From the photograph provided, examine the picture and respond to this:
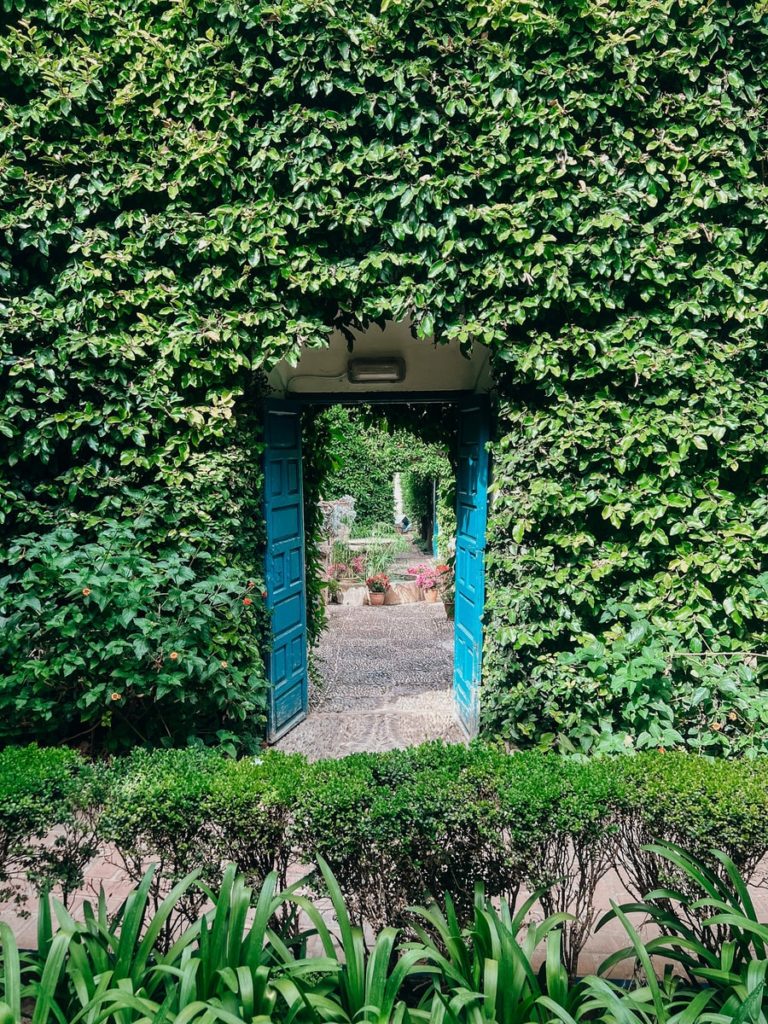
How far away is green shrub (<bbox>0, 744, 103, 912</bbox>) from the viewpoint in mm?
2514

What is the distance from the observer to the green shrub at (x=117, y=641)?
381 centimetres

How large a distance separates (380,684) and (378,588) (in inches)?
202

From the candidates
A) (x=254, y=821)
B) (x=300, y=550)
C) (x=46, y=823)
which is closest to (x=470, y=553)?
(x=300, y=550)

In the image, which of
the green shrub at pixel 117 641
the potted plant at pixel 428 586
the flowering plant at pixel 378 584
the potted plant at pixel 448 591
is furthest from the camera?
the potted plant at pixel 428 586

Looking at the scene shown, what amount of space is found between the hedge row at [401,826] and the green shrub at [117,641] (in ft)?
4.05

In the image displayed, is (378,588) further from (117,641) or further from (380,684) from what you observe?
(117,641)

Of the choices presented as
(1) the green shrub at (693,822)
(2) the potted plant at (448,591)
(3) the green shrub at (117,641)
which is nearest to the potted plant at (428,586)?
(2) the potted plant at (448,591)

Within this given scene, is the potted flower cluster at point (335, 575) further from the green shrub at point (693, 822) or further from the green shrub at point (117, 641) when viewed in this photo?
the green shrub at point (693, 822)

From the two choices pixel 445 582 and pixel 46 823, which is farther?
pixel 445 582

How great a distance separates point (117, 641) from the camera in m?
3.76

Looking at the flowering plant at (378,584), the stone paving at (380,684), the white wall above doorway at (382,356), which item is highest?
the white wall above doorway at (382,356)

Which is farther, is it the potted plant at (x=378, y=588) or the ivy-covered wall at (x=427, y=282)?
the potted plant at (x=378, y=588)

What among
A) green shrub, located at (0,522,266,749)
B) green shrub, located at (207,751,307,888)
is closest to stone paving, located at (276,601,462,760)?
green shrub, located at (0,522,266,749)

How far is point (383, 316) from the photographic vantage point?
4504mm
